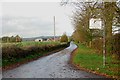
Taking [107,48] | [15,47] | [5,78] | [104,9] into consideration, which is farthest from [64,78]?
[107,48]

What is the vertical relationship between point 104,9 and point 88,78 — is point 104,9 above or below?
above

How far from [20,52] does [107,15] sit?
9.31 m

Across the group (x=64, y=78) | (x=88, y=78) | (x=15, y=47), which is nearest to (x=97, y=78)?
(x=88, y=78)

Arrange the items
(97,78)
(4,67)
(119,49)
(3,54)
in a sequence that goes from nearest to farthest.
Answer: (97,78) < (4,67) < (3,54) < (119,49)

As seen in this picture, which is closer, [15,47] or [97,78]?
[97,78]

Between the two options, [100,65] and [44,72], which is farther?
[100,65]

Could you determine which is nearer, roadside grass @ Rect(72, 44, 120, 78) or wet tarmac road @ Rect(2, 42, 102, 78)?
wet tarmac road @ Rect(2, 42, 102, 78)

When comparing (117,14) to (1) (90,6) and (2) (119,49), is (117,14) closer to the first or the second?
(1) (90,6)

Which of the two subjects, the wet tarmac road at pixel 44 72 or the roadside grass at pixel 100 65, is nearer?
the wet tarmac road at pixel 44 72

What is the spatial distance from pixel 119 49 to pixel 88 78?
9.42 meters

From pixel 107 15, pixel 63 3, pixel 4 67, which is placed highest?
pixel 63 3

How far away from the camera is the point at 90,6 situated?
18.7 metres

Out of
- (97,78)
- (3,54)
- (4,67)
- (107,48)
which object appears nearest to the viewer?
(97,78)

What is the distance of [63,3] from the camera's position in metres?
17.2
